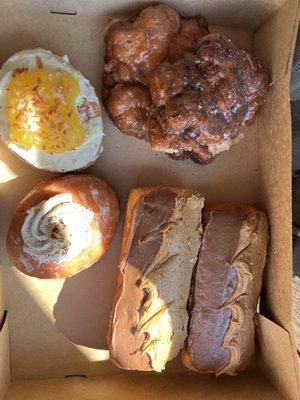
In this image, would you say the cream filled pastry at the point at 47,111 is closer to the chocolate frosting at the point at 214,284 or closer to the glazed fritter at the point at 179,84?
the glazed fritter at the point at 179,84

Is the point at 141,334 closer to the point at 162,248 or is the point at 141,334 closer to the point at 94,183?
the point at 162,248

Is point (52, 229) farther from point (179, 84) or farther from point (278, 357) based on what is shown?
point (278, 357)

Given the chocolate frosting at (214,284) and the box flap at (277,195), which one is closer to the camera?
the box flap at (277,195)

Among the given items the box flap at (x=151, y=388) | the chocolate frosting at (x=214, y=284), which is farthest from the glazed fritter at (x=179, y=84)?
the box flap at (x=151, y=388)

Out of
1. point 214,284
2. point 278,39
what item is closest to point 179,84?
point 278,39

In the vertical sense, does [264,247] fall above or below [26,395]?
above

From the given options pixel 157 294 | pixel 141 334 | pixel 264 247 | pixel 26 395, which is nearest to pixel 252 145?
pixel 264 247
